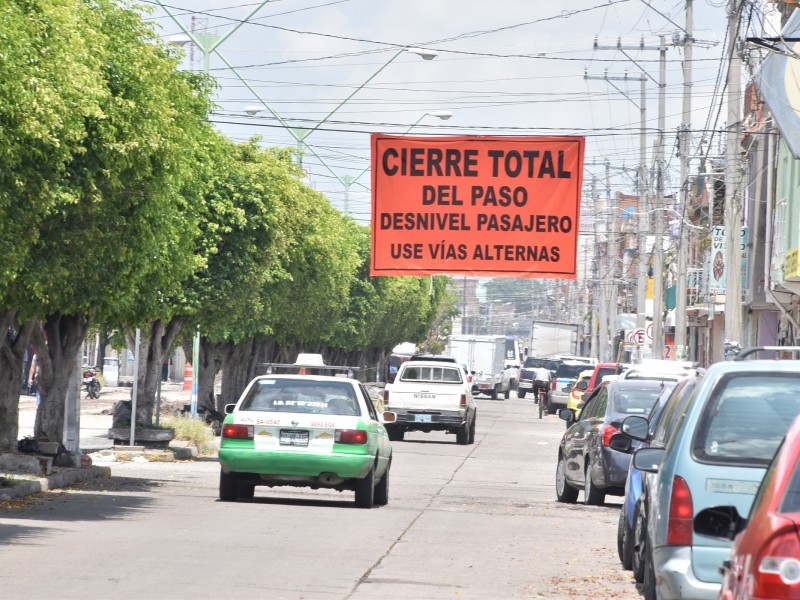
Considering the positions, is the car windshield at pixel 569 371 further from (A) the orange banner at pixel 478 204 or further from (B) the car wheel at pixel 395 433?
(A) the orange banner at pixel 478 204

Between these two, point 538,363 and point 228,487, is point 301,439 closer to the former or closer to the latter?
point 228,487

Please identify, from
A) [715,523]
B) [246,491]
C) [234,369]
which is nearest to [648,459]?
[715,523]

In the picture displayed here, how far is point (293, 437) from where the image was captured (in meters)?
18.0

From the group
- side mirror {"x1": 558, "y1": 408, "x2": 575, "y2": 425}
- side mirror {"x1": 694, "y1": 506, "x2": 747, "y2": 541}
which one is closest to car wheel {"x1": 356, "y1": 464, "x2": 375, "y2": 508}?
side mirror {"x1": 558, "y1": 408, "x2": 575, "y2": 425}

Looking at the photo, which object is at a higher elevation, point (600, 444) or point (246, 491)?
point (600, 444)

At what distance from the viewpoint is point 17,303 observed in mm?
18031

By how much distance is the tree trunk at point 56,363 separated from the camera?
21.7 meters

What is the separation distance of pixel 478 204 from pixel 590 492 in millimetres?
7565

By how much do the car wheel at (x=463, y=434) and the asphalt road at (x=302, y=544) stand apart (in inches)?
506

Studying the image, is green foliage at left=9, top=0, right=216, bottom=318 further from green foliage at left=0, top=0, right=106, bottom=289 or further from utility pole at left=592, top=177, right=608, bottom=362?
utility pole at left=592, top=177, right=608, bottom=362

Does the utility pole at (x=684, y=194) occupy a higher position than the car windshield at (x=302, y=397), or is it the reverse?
the utility pole at (x=684, y=194)

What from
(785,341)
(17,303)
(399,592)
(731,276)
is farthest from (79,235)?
(785,341)

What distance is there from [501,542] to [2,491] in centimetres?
584

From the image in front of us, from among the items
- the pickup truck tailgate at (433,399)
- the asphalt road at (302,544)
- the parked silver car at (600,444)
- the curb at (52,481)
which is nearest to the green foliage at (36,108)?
the asphalt road at (302,544)
